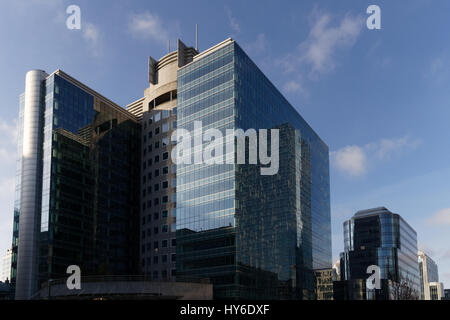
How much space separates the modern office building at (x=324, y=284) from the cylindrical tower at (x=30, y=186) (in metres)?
79.5

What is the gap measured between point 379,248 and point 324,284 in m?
41.1

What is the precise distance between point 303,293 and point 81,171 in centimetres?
6438

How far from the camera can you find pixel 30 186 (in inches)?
4215

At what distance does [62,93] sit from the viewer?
113 metres

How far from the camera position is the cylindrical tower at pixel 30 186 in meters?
99.7

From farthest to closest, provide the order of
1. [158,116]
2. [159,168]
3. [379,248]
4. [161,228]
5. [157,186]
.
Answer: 1. [379,248]
2. [158,116]
3. [159,168]
4. [157,186]
5. [161,228]

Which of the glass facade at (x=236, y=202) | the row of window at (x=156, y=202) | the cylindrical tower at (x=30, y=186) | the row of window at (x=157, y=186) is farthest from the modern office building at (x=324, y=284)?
the cylindrical tower at (x=30, y=186)

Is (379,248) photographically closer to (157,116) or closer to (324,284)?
(324,284)

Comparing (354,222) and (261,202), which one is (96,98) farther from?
(354,222)

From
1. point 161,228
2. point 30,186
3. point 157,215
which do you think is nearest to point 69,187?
point 30,186

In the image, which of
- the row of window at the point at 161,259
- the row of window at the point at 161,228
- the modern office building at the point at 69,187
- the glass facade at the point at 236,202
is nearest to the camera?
the glass facade at the point at 236,202

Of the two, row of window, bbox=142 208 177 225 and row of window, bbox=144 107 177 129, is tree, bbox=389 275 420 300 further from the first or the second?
row of window, bbox=144 107 177 129

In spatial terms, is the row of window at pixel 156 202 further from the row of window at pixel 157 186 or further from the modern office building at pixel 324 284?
the modern office building at pixel 324 284
